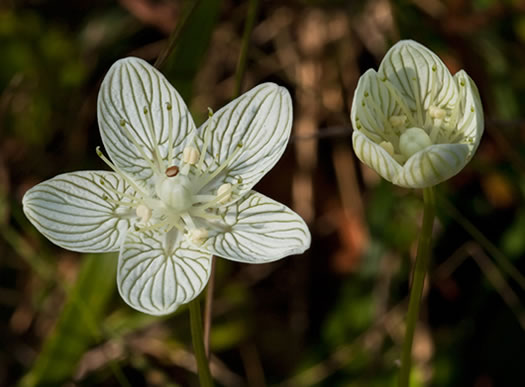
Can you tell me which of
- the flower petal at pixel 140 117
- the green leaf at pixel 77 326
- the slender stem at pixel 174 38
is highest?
the slender stem at pixel 174 38

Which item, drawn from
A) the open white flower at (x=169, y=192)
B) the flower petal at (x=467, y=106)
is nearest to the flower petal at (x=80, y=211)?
the open white flower at (x=169, y=192)

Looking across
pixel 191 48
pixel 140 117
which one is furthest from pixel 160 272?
pixel 191 48

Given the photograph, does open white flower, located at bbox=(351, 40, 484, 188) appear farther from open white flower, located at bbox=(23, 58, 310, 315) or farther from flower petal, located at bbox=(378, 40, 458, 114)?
open white flower, located at bbox=(23, 58, 310, 315)

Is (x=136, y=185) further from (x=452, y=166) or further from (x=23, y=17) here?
(x=23, y=17)

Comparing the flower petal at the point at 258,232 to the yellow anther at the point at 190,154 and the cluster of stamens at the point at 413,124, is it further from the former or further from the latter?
the cluster of stamens at the point at 413,124

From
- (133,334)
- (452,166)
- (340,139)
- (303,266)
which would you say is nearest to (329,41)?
(340,139)

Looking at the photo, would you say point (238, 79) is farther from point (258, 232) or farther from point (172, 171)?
point (258, 232)
